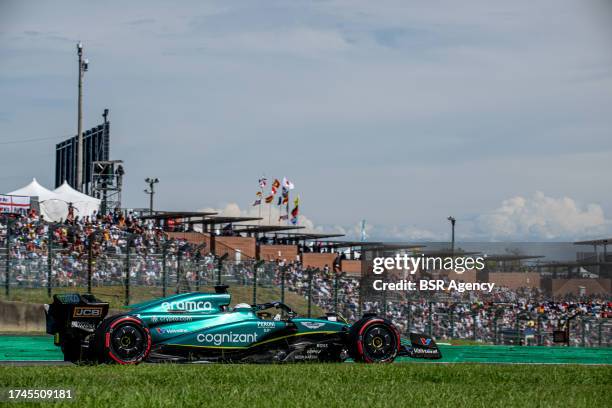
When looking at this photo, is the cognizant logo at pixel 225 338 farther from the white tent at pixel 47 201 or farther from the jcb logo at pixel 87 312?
the white tent at pixel 47 201

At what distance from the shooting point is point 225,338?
584 inches

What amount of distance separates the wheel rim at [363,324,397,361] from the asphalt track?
9.85 feet

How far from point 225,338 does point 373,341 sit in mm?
2231

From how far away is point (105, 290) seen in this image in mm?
26266

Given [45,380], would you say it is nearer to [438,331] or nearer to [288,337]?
[288,337]

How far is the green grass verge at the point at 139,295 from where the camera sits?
25.3 metres

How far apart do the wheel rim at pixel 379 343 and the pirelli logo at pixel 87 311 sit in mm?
3944

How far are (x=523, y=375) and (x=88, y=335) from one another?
19.9 feet

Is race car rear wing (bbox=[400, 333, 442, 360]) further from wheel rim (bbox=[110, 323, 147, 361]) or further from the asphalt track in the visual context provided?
wheel rim (bbox=[110, 323, 147, 361])

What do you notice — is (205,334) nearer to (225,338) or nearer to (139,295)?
(225,338)

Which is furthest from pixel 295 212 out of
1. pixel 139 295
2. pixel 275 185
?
pixel 139 295

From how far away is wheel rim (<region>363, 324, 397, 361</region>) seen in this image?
15.1 m

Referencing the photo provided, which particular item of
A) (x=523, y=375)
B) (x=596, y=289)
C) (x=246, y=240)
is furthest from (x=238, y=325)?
(x=246, y=240)

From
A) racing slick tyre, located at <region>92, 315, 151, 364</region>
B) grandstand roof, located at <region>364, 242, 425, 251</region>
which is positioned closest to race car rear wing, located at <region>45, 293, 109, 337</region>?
racing slick tyre, located at <region>92, 315, 151, 364</region>
